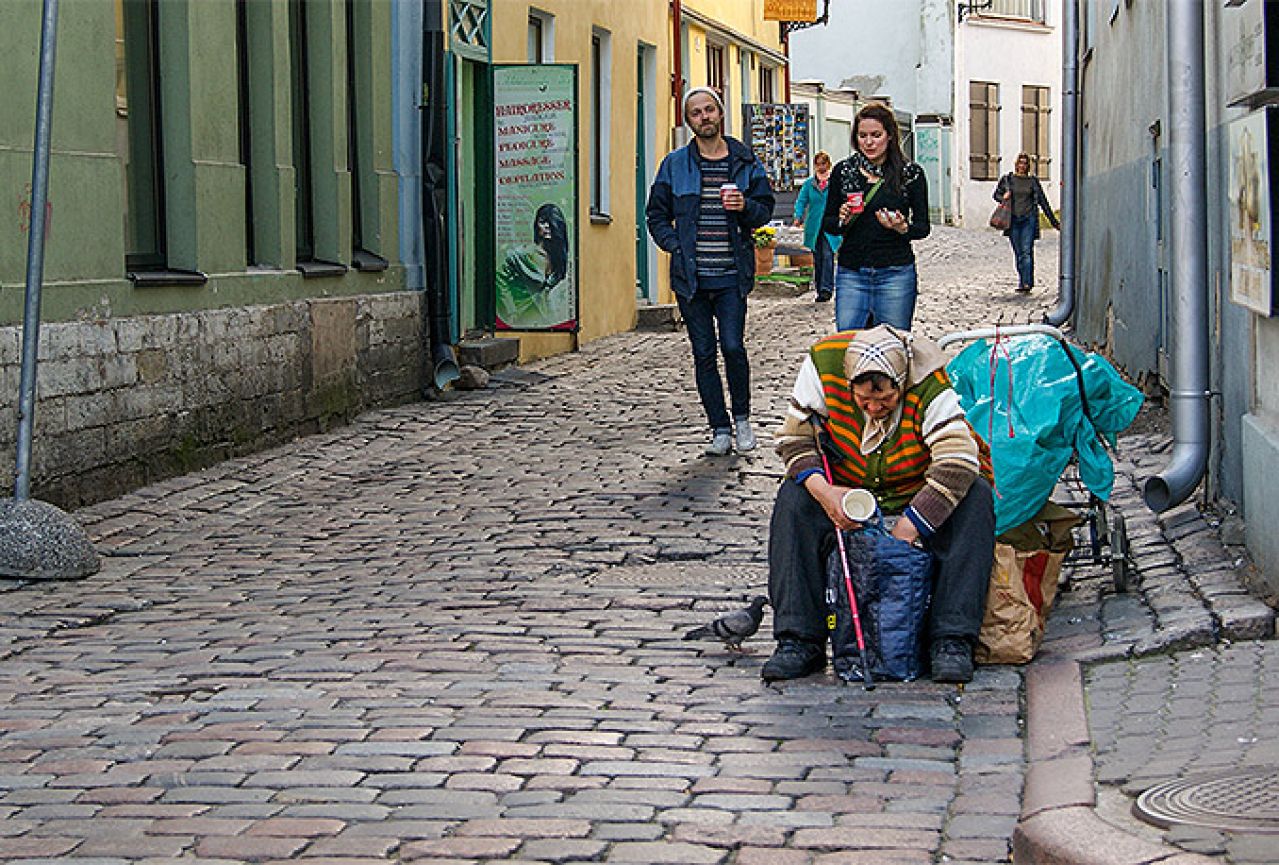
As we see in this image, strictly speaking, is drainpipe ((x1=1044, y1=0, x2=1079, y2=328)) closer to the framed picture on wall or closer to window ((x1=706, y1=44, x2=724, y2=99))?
window ((x1=706, y1=44, x2=724, y2=99))

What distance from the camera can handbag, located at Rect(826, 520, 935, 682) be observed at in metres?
6.61

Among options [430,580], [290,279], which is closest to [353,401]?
[290,279]

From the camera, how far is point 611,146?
73.5 ft

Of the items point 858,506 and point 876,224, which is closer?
point 858,506

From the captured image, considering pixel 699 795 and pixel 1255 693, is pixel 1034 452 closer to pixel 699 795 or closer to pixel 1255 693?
pixel 1255 693

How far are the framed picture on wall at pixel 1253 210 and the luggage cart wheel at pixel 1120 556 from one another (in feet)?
2.95

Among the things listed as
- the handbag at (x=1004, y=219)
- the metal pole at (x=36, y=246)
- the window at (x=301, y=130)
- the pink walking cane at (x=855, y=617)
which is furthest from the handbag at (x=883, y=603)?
the handbag at (x=1004, y=219)

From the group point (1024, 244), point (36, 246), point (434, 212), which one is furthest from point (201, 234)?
point (1024, 244)

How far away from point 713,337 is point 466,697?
18.6 ft

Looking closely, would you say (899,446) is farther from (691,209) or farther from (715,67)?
(715,67)

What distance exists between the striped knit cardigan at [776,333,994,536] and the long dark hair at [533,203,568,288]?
1007 centimetres

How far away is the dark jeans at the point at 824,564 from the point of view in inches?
262

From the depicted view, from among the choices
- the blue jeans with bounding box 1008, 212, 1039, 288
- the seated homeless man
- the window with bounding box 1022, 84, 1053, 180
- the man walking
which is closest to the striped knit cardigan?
the seated homeless man

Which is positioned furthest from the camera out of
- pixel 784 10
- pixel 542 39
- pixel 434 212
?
pixel 784 10
